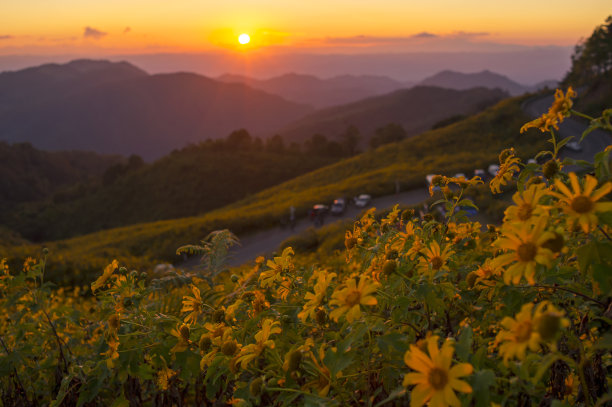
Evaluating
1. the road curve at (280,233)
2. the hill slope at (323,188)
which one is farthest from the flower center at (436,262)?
the road curve at (280,233)

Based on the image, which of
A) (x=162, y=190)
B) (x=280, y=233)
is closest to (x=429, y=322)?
(x=280, y=233)

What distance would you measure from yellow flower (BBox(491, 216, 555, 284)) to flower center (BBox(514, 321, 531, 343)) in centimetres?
11

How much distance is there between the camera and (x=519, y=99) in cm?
Answer: 5119

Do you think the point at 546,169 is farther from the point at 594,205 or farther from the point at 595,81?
the point at 595,81

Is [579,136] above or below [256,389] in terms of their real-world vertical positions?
below

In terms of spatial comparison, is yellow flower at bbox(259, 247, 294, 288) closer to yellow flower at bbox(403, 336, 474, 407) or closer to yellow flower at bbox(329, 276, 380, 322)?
yellow flower at bbox(329, 276, 380, 322)

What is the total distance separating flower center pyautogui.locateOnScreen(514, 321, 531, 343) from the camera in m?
1.08

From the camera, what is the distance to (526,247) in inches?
47.0

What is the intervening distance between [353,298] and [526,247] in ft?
1.89

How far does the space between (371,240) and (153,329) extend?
1305 millimetres

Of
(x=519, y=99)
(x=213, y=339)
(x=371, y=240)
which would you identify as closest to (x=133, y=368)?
(x=213, y=339)

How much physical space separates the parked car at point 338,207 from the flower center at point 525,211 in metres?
20.7

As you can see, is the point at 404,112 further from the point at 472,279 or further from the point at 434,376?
the point at 434,376

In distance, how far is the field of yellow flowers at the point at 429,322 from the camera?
1.14 metres
